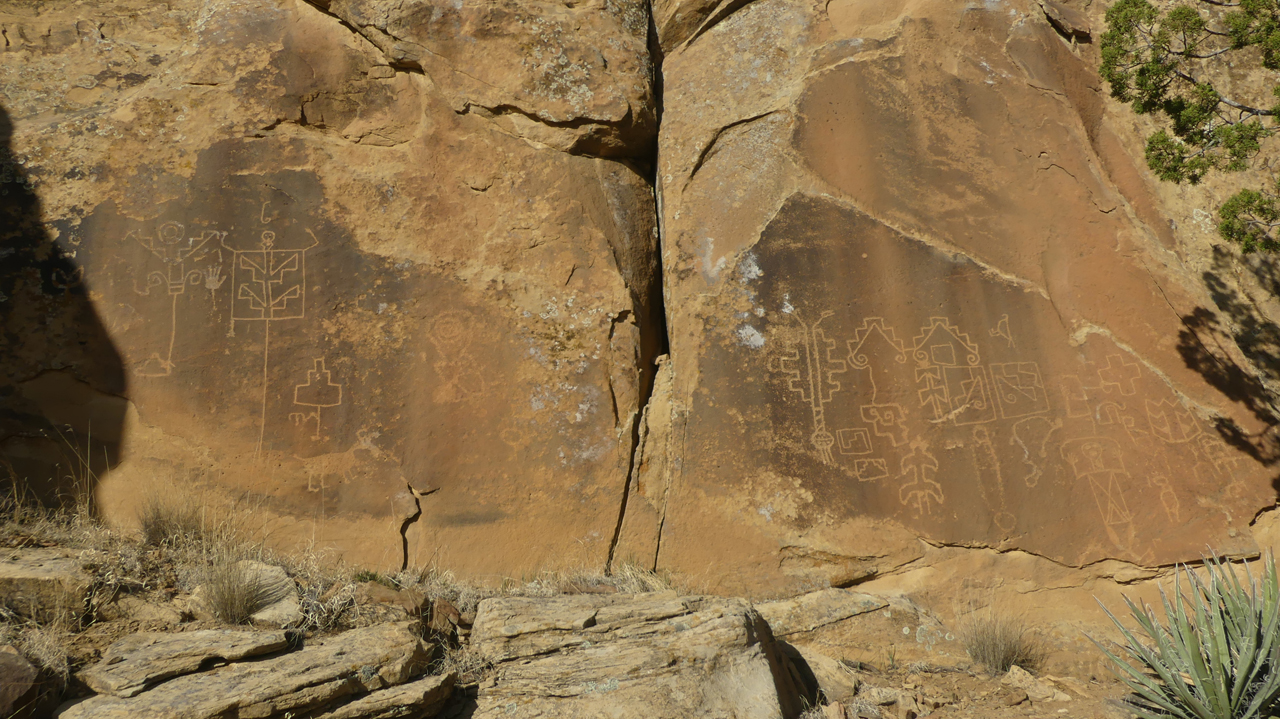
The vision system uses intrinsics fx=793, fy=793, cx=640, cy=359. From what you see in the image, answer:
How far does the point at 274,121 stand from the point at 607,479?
3.06 metres

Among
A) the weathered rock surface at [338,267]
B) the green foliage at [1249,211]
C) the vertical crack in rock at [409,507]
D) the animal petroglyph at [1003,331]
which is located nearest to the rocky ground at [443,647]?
the vertical crack in rock at [409,507]

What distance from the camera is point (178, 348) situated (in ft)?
14.7

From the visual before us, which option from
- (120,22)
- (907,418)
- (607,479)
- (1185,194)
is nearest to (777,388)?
(907,418)

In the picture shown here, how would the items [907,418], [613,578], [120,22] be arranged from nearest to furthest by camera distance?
[613,578]
[907,418]
[120,22]

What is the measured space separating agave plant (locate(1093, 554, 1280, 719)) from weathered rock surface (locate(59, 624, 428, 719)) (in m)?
3.03

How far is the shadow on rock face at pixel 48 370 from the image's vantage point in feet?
13.9

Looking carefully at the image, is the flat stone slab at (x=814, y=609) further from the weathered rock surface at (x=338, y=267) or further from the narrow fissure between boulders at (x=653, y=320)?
the weathered rock surface at (x=338, y=267)

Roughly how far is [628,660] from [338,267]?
2.91 m

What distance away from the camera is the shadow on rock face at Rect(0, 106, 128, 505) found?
424cm

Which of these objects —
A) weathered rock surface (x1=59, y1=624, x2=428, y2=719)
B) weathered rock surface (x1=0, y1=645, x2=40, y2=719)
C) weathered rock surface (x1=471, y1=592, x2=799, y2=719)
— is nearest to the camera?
weathered rock surface (x1=0, y1=645, x2=40, y2=719)

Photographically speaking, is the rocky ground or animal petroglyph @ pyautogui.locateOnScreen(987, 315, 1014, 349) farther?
animal petroglyph @ pyautogui.locateOnScreen(987, 315, 1014, 349)

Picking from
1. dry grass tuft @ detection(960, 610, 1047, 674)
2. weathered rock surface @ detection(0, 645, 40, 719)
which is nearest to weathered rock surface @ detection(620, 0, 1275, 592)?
dry grass tuft @ detection(960, 610, 1047, 674)

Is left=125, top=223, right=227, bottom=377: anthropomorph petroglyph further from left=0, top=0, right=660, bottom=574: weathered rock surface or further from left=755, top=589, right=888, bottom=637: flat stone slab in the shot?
left=755, top=589, right=888, bottom=637: flat stone slab

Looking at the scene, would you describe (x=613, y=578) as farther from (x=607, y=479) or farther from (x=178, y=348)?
(x=178, y=348)
